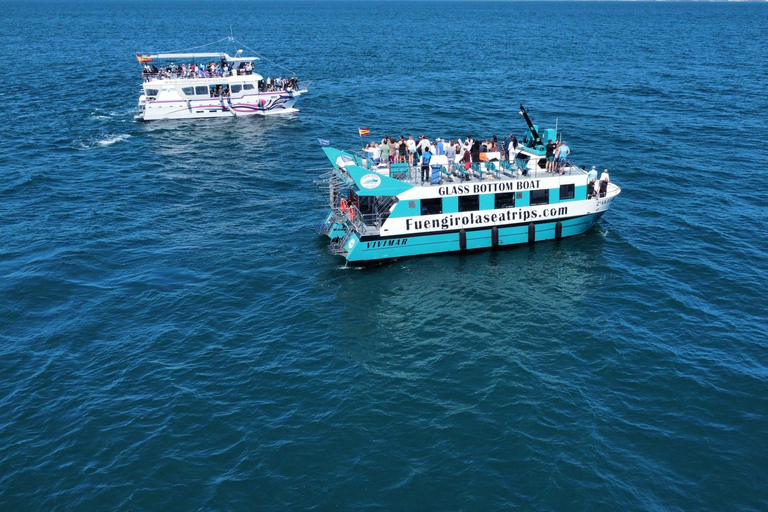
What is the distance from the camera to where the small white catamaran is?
73750 mm

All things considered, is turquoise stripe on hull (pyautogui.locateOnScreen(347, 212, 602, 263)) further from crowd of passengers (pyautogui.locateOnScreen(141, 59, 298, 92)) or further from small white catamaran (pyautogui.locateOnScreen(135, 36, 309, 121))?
crowd of passengers (pyautogui.locateOnScreen(141, 59, 298, 92))

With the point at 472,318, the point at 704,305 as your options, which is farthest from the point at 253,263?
the point at 704,305

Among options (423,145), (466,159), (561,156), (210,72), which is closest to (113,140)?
(210,72)

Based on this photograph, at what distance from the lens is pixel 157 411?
89.5 ft

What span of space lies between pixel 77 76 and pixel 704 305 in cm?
9636

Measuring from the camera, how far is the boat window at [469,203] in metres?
39.8

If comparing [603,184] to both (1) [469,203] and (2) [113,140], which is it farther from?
(2) [113,140]

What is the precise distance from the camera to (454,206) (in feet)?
130

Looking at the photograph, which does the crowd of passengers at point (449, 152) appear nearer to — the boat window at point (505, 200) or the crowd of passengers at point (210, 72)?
the boat window at point (505, 200)

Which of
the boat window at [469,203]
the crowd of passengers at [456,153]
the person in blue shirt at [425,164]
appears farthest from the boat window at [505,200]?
the person in blue shirt at [425,164]

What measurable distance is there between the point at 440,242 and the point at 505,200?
4.76 m

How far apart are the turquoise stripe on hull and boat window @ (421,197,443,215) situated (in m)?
1.39

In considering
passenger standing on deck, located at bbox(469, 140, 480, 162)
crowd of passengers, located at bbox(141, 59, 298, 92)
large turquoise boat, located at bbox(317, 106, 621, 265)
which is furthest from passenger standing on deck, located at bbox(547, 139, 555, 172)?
crowd of passengers, located at bbox(141, 59, 298, 92)

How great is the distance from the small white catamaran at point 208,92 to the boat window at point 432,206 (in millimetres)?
42187
